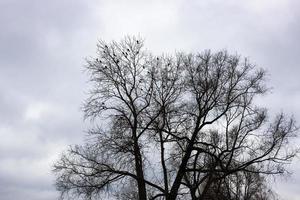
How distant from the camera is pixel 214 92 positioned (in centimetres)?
2700

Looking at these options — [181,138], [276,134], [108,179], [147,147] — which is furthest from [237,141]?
[108,179]

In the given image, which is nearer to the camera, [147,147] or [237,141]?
[147,147]

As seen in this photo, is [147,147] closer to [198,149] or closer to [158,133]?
[158,133]

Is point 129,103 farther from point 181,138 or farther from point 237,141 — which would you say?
point 237,141

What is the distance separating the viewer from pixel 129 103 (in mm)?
26859

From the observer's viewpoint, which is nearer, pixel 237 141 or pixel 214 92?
pixel 214 92

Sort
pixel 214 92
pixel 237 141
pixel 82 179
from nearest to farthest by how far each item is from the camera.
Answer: pixel 82 179 < pixel 214 92 < pixel 237 141

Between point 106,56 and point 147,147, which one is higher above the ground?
point 106,56

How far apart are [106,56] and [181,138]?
625cm

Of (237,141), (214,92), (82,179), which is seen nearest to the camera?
(82,179)

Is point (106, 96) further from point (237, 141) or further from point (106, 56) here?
point (237, 141)

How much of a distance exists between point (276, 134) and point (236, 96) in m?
3.18

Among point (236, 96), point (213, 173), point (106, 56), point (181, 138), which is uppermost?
point (106, 56)

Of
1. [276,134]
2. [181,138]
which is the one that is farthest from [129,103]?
[276,134]
